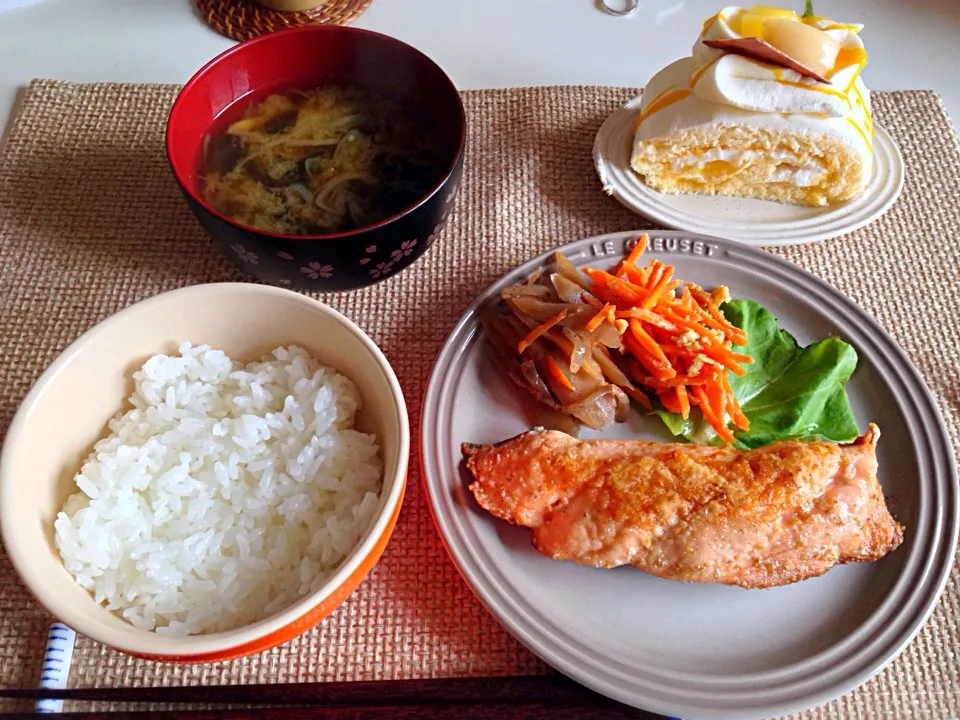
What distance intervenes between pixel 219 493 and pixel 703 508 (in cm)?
75

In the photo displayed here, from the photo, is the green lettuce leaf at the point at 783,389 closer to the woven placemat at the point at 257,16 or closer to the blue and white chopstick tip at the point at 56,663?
the blue and white chopstick tip at the point at 56,663

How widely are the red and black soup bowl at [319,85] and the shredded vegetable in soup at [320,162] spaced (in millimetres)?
29

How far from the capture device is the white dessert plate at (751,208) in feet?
4.99

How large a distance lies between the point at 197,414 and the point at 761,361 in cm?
103

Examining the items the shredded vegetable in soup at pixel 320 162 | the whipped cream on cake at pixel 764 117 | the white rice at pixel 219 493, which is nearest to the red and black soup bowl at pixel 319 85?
the shredded vegetable in soup at pixel 320 162

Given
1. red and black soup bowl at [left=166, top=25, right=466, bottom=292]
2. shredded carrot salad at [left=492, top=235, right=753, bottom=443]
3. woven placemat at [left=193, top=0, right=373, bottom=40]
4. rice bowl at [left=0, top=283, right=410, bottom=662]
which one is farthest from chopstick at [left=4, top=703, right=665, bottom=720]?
Result: woven placemat at [left=193, top=0, right=373, bottom=40]

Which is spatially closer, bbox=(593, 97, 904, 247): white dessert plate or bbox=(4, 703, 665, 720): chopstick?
bbox=(4, 703, 665, 720): chopstick

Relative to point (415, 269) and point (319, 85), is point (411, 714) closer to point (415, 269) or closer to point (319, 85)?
point (415, 269)

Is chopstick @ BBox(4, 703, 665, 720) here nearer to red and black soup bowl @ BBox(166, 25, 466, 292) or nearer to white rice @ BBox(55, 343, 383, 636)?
white rice @ BBox(55, 343, 383, 636)

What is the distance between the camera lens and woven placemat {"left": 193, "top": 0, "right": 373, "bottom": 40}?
188 cm

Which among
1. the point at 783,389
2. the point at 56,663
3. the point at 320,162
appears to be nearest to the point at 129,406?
the point at 56,663

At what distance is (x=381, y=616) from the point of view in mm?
1150

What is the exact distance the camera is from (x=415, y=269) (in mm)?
1525

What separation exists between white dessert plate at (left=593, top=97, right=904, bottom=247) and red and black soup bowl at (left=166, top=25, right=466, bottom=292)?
0.43 metres
